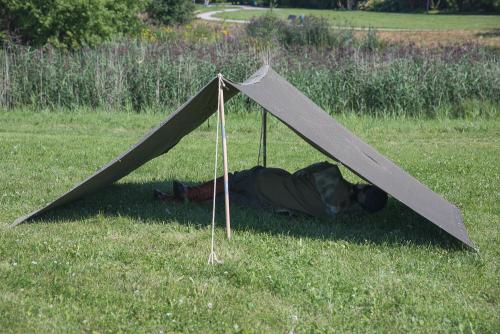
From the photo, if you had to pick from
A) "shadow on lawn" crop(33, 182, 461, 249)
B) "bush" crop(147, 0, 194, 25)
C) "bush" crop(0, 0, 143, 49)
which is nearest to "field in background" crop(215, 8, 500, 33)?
"bush" crop(147, 0, 194, 25)

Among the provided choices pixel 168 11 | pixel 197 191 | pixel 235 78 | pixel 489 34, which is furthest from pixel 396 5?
pixel 197 191

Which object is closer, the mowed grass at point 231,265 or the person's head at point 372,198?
the mowed grass at point 231,265

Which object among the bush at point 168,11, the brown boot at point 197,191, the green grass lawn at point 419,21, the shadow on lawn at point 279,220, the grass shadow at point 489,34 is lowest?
the green grass lawn at point 419,21

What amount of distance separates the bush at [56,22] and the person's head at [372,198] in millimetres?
11490

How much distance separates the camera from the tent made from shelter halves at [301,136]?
18.0 ft

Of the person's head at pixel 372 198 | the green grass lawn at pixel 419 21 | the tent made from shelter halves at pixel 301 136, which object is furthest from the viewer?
the green grass lawn at pixel 419 21

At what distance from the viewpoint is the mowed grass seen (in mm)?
4266

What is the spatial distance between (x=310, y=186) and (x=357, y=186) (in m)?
0.43

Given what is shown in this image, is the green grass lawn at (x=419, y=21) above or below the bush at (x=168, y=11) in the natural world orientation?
below

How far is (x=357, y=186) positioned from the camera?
6625mm

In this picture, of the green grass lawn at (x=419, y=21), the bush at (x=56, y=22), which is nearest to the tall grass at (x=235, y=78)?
the bush at (x=56, y=22)

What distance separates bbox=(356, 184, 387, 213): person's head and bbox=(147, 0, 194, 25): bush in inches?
835

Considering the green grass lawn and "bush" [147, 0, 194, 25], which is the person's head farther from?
the green grass lawn

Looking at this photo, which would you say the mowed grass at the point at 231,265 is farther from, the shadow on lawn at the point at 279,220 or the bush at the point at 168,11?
the bush at the point at 168,11
